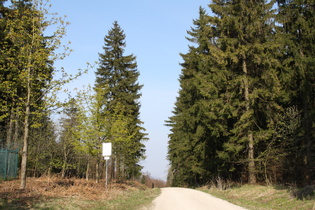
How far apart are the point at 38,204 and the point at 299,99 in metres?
16.6

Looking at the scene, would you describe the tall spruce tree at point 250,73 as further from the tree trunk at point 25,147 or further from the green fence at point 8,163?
the green fence at point 8,163

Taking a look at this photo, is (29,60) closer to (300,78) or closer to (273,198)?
(273,198)

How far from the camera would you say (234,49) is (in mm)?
18422

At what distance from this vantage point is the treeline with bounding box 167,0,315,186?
1580 centimetres

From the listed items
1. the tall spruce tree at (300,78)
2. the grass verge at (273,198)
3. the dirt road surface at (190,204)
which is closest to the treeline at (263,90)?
the tall spruce tree at (300,78)

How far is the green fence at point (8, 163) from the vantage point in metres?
14.9

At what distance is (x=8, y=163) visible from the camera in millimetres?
15305

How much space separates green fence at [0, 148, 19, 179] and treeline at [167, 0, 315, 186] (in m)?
12.8

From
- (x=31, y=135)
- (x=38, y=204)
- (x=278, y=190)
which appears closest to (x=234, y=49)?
(x=278, y=190)

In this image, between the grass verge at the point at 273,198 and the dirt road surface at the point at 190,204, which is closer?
the dirt road surface at the point at 190,204

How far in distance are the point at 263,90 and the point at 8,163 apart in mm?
16594

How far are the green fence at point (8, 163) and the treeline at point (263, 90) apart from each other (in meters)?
12.8

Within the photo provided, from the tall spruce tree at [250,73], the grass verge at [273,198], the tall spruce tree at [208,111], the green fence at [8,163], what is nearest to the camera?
the grass verge at [273,198]

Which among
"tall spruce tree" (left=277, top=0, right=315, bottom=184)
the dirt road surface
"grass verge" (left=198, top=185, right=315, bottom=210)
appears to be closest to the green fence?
the dirt road surface
